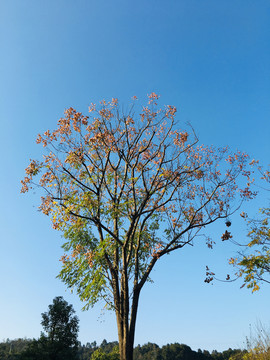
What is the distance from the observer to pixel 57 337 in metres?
30.2

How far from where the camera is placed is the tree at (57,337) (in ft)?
90.3

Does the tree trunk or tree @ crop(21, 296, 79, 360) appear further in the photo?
tree @ crop(21, 296, 79, 360)

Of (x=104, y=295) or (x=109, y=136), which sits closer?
(x=104, y=295)

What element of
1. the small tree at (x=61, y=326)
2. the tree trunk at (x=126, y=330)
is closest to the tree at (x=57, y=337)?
the small tree at (x=61, y=326)

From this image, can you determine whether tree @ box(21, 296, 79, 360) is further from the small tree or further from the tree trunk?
the tree trunk

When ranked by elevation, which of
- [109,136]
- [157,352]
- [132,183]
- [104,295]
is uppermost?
[109,136]

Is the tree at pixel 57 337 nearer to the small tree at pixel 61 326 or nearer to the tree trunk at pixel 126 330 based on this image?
the small tree at pixel 61 326

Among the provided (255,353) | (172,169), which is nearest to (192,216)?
(172,169)

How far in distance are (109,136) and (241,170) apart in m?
5.56

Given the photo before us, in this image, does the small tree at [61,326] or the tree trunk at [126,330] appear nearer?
the tree trunk at [126,330]

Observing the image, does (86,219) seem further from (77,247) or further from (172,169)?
(172,169)

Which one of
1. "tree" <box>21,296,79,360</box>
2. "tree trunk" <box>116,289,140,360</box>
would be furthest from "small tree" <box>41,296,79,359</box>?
"tree trunk" <box>116,289,140,360</box>

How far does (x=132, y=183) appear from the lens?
11.5m

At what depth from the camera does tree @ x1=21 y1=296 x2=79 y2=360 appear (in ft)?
90.3
